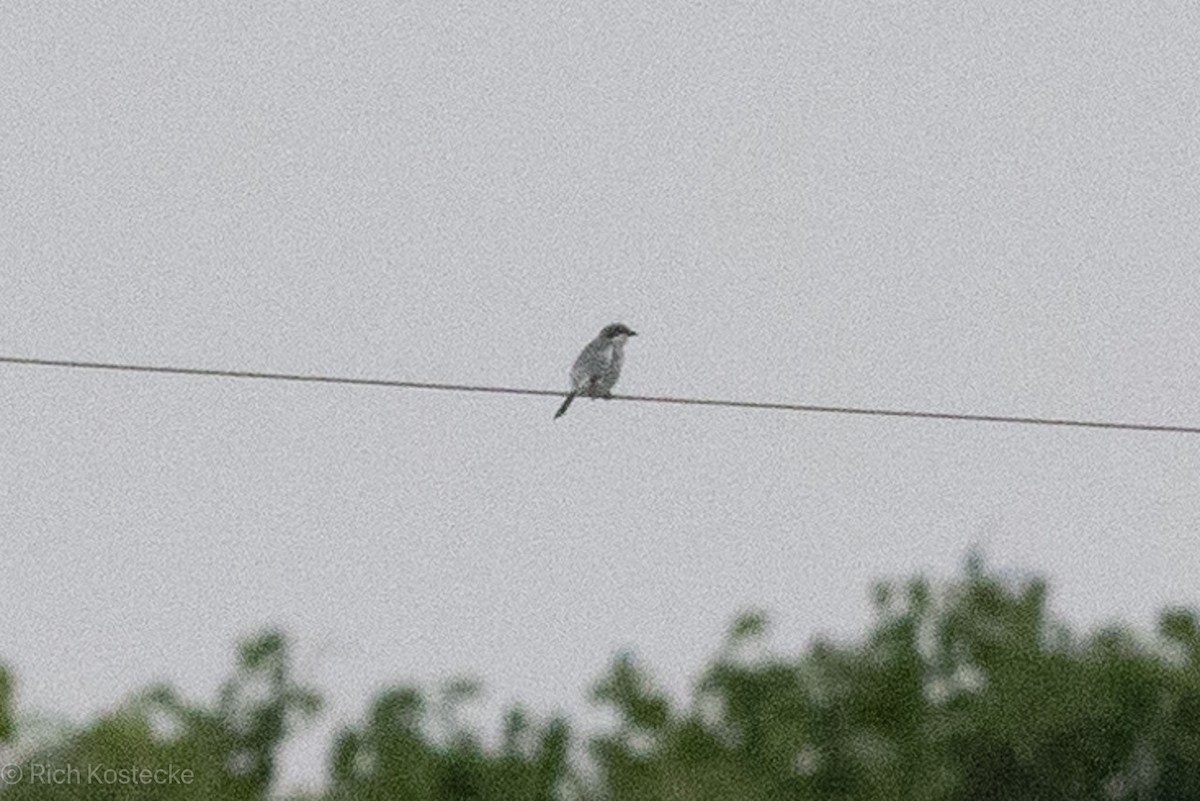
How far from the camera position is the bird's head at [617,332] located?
1814 cm

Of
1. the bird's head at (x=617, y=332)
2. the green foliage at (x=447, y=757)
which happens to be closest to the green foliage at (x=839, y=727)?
the green foliage at (x=447, y=757)

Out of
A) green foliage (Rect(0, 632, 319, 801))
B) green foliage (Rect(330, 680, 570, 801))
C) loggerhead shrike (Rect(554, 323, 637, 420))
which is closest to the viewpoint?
loggerhead shrike (Rect(554, 323, 637, 420))

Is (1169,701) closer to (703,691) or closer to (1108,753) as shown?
(1108,753)

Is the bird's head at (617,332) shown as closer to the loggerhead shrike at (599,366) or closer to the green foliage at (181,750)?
the loggerhead shrike at (599,366)

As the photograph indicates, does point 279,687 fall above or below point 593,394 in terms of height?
below

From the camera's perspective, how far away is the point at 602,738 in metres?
59.6

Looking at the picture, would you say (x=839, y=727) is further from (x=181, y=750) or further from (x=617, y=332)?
(x=617, y=332)

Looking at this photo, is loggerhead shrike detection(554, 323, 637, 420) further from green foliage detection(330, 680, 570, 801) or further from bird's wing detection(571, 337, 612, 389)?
green foliage detection(330, 680, 570, 801)

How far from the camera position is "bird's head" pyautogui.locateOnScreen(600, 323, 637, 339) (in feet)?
59.5

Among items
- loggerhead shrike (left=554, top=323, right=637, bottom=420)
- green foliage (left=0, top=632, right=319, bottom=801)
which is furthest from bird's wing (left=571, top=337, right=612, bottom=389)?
green foliage (left=0, top=632, right=319, bottom=801)

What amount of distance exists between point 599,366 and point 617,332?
0.49 metres

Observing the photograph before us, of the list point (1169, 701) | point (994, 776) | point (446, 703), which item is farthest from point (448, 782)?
point (1169, 701)

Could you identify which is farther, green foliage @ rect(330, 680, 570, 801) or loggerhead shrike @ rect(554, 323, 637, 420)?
green foliage @ rect(330, 680, 570, 801)

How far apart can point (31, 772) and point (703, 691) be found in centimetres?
1873
